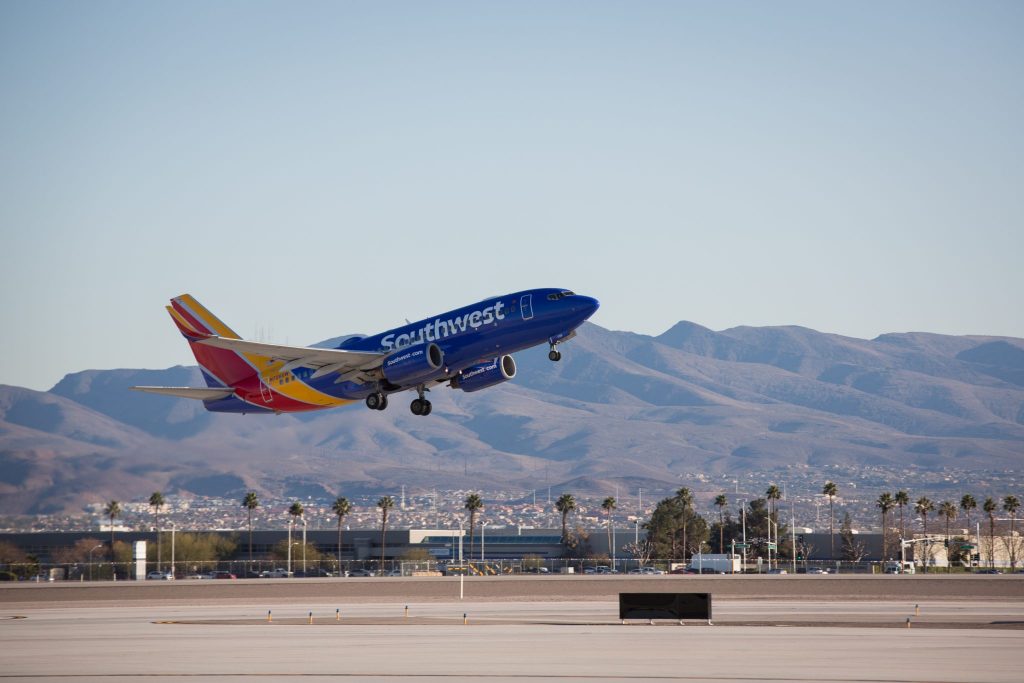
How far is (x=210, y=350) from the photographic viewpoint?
67.4 metres

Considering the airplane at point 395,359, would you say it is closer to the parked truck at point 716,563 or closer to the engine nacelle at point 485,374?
the engine nacelle at point 485,374

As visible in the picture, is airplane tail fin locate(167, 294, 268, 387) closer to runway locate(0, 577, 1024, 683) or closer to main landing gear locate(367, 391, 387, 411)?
main landing gear locate(367, 391, 387, 411)


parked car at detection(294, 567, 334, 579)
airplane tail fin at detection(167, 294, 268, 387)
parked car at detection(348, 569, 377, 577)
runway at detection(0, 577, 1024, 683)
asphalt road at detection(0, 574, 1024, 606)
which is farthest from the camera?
parked car at detection(294, 567, 334, 579)

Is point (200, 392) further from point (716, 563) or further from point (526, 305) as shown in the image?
point (716, 563)

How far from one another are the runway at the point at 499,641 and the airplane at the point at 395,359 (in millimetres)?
10767

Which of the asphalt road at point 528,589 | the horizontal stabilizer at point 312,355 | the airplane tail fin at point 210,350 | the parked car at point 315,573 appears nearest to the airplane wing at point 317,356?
the horizontal stabilizer at point 312,355

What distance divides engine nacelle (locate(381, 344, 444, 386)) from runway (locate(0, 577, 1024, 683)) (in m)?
11.0

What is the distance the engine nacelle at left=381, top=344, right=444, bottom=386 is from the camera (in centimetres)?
5750

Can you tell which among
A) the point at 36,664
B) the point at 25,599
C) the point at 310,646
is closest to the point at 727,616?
the point at 310,646

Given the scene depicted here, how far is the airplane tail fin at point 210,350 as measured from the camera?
65875 millimetres

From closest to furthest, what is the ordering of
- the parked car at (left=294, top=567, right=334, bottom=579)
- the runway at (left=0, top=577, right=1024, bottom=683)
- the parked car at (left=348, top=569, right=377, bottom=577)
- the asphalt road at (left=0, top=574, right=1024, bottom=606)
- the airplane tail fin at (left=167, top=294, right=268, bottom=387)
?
the runway at (left=0, top=577, right=1024, bottom=683)
the airplane tail fin at (left=167, top=294, right=268, bottom=387)
the asphalt road at (left=0, top=574, right=1024, bottom=606)
the parked car at (left=348, top=569, right=377, bottom=577)
the parked car at (left=294, top=567, right=334, bottom=579)

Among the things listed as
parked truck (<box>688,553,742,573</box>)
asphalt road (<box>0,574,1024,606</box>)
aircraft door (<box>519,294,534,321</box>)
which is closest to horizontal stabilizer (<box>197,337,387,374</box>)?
aircraft door (<box>519,294,534,321</box>)

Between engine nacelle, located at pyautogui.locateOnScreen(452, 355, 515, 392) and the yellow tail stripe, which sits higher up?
the yellow tail stripe

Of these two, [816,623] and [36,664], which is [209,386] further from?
[816,623]
